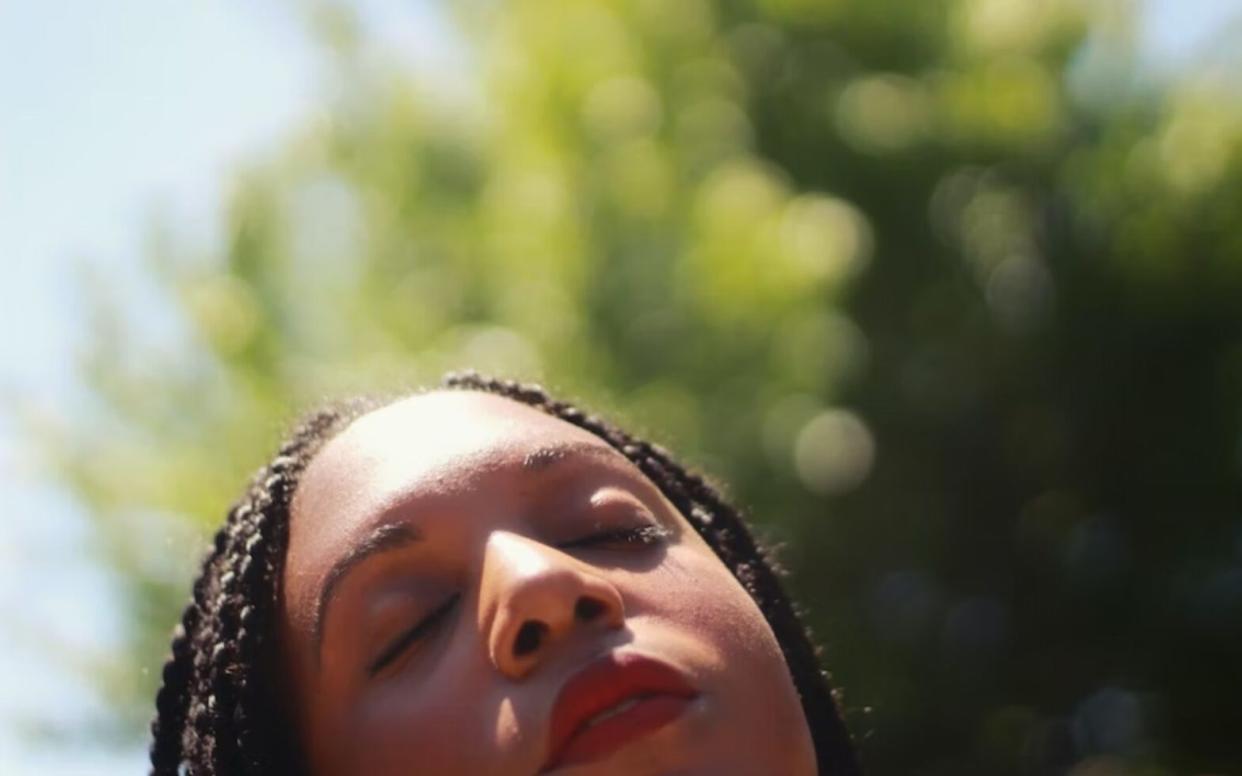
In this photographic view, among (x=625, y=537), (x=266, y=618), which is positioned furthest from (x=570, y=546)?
A: (x=266, y=618)

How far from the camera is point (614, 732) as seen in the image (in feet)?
4.14

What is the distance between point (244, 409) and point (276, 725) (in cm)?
383

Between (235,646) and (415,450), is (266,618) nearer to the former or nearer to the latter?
(235,646)

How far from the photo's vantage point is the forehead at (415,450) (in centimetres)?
149

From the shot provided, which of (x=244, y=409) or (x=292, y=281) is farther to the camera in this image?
(x=292, y=281)

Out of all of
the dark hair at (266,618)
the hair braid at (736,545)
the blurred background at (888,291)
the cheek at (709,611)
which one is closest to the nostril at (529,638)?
the cheek at (709,611)

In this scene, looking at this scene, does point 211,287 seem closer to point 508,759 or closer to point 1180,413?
point 1180,413

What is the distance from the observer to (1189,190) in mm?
6223

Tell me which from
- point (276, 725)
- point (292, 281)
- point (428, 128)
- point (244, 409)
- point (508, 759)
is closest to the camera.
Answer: point (508, 759)

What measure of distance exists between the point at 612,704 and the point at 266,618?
1.47 ft

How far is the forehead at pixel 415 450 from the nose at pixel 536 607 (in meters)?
0.15

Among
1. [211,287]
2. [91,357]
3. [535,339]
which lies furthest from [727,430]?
[91,357]

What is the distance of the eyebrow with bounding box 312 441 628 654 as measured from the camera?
145cm

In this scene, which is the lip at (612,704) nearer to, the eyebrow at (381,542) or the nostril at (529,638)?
the nostril at (529,638)
